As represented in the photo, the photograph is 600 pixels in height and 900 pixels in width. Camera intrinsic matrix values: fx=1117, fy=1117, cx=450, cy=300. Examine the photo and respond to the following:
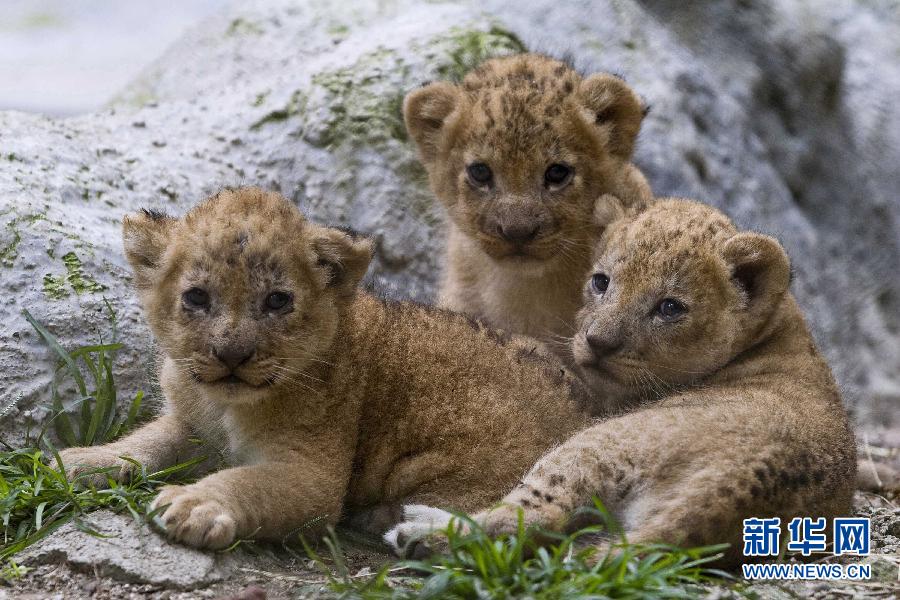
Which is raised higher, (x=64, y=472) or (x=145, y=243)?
(x=145, y=243)

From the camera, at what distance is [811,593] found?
4.84 m

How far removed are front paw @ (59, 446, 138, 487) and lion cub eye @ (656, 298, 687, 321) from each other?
2743 millimetres

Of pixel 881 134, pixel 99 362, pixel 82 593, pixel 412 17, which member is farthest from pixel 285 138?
pixel 881 134

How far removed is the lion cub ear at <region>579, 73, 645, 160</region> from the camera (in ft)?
22.6

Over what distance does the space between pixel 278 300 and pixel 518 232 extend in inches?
73.9

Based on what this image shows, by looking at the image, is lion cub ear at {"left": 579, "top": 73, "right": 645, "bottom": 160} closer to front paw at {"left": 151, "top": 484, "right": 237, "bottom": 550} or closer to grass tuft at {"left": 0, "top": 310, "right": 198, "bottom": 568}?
grass tuft at {"left": 0, "top": 310, "right": 198, "bottom": 568}

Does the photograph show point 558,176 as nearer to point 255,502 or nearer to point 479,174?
point 479,174

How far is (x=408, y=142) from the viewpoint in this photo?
28.8ft

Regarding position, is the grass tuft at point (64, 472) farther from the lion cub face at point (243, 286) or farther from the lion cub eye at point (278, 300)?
the lion cub eye at point (278, 300)

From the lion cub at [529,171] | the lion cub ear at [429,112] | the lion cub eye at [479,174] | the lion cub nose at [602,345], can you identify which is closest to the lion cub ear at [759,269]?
the lion cub nose at [602,345]

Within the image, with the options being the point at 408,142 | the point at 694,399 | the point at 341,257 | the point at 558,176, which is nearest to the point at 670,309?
the point at 694,399

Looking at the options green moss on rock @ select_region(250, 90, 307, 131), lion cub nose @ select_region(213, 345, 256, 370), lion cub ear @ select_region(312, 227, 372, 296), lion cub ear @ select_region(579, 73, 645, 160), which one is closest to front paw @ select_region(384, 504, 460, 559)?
lion cub nose @ select_region(213, 345, 256, 370)

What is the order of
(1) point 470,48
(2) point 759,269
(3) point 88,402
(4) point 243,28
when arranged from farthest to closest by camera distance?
1. (4) point 243,28
2. (1) point 470,48
3. (3) point 88,402
4. (2) point 759,269

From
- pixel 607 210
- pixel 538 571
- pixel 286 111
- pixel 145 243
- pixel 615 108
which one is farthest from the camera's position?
pixel 286 111
